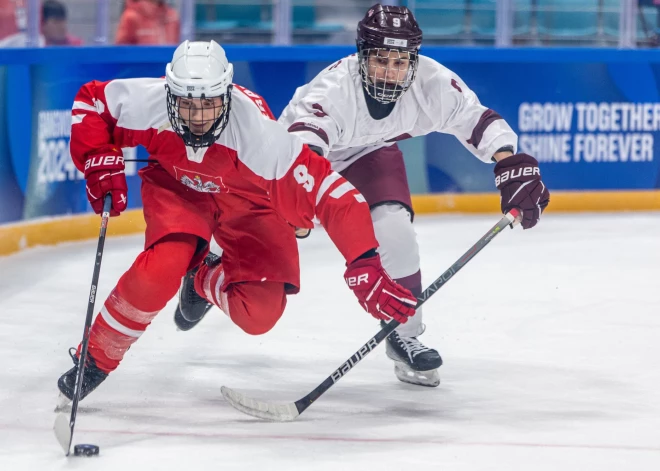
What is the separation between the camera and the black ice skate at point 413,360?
3881 millimetres

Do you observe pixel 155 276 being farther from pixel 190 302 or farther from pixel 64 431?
pixel 190 302

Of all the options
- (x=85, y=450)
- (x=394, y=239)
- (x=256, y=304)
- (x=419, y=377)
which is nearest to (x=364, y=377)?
(x=419, y=377)

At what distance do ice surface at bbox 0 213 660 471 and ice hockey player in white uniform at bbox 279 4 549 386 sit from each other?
14.6 inches

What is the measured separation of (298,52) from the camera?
291 inches

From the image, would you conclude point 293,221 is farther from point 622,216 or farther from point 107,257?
point 622,216

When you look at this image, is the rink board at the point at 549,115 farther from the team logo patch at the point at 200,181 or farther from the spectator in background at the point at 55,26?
the team logo patch at the point at 200,181

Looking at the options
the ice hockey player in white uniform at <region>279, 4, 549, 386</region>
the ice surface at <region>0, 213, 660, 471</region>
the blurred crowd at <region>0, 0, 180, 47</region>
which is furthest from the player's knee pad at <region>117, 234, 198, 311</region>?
the blurred crowd at <region>0, 0, 180, 47</region>

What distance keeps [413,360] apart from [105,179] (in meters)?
1.15

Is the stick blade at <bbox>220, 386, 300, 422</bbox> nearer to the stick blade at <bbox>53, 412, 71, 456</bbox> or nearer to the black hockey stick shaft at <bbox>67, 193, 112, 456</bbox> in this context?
the black hockey stick shaft at <bbox>67, 193, 112, 456</bbox>

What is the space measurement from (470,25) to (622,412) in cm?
471

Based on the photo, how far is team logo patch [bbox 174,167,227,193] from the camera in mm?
3473

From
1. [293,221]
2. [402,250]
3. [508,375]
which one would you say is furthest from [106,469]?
[508,375]

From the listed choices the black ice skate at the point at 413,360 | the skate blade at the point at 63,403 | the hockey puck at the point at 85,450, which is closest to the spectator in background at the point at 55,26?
the black ice skate at the point at 413,360

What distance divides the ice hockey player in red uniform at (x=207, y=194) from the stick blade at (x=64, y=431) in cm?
32
